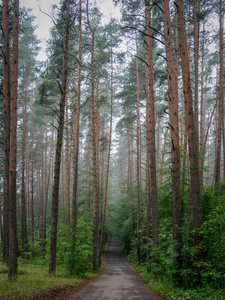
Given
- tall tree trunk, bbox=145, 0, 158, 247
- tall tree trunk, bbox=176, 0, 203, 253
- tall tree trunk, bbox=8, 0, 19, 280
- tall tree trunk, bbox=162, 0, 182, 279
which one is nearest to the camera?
tall tree trunk, bbox=176, 0, 203, 253

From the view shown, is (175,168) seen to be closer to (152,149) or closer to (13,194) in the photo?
(152,149)

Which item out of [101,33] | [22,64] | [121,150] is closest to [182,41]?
[101,33]

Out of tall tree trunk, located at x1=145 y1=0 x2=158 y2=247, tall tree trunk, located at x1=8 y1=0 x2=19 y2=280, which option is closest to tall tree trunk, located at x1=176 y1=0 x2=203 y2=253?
tall tree trunk, located at x1=145 y1=0 x2=158 y2=247

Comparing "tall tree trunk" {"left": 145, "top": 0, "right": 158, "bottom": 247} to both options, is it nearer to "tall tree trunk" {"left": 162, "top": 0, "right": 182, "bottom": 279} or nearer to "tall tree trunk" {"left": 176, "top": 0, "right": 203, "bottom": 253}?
"tall tree trunk" {"left": 162, "top": 0, "right": 182, "bottom": 279}

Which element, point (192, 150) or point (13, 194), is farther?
point (13, 194)

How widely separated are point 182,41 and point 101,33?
11009 mm

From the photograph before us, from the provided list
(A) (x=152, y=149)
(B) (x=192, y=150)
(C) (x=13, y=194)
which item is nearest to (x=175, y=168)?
(B) (x=192, y=150)

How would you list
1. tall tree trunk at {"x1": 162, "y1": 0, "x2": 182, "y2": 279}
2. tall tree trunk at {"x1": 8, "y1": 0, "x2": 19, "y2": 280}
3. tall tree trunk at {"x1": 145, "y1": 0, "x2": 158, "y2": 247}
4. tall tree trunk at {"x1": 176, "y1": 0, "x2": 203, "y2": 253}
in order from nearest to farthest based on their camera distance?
1. tall tree trunk at {"x1": 176, "y1": 0, "x2": 203, "y2": 253}
2. tall tree trunk at {"x1": 162, "y1": 0, "x2": 182, "y2": 279}
3. tall tree trunk at {"x1": 8, "y1": 0, "x2": 19, "y2": 280}
4. tall tree trunk at {"x1": 145, "y1": 0, "x2": 158, "y2": 247}

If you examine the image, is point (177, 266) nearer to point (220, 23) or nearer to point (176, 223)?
point (176, 223)

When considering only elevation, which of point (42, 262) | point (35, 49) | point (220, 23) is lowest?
point (42, 262)

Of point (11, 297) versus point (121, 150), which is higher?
point (121, 150)

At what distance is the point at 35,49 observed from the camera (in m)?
21.0

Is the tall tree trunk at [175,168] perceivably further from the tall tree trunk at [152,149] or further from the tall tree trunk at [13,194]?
the tall tree trunk at [13,194]

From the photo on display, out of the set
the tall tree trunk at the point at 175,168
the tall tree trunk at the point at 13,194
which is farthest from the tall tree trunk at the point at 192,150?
the tall tree trunk at the point at 13,194
